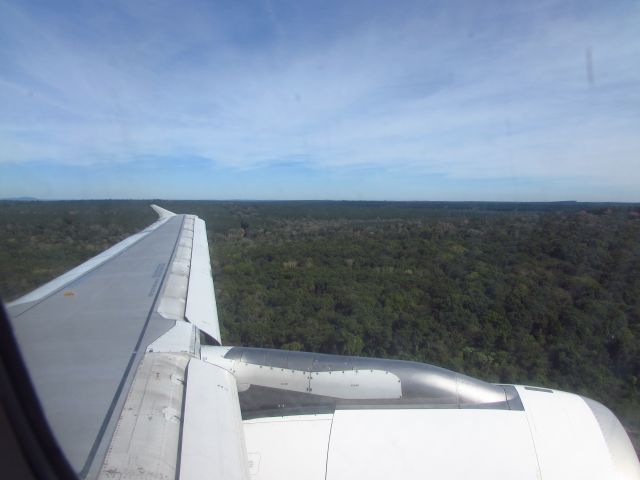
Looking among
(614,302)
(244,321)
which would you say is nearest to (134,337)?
(244,321)

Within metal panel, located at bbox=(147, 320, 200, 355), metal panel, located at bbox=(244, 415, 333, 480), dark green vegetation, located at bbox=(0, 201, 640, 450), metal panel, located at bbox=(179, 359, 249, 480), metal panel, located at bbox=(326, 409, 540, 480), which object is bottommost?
dark green vegetation, located at bbox=(0, 201, 640, 450)

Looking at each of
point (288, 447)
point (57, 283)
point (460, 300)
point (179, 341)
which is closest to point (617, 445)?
point (288, 447)

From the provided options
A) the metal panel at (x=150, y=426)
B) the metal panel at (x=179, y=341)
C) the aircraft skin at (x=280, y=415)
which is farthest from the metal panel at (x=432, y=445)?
the metal panel at (x=179, y=341)

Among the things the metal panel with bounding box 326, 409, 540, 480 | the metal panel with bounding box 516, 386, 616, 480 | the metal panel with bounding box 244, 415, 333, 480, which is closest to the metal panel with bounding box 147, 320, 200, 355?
the metal panel with bounding box 244, 415, 333, 480

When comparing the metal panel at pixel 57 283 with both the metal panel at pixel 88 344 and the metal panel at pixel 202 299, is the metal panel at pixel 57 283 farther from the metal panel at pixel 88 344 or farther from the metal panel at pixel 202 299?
the metal panel at pixel 202 299

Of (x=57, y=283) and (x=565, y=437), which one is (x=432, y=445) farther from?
(x=57, y=283)

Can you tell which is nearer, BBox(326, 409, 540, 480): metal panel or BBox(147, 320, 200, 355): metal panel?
BBox(326, 409, 540, 480): metal panel

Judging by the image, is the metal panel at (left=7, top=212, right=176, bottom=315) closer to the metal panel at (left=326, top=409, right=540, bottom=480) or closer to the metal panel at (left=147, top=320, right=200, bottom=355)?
the metal panel at (left=147, top=320, right=200, bottom=355)

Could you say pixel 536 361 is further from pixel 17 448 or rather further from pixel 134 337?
pixel 17 448
